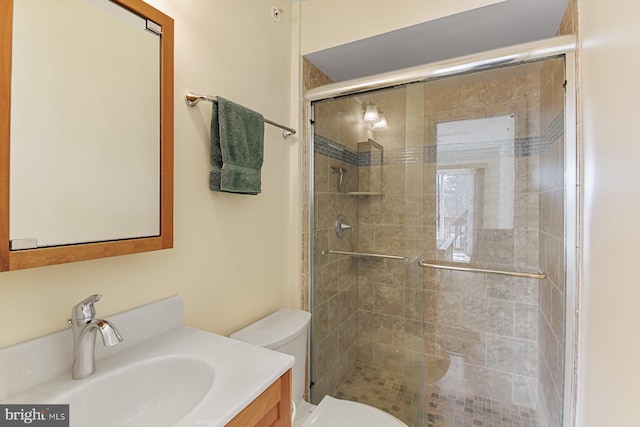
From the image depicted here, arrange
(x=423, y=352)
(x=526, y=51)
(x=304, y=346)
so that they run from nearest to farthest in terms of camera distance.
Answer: (x=526, y=51)
(x=304, y=346)
(x=423, y=352)

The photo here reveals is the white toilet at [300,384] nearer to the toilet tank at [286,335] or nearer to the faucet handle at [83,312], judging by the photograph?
the toilet tank at [286,335]

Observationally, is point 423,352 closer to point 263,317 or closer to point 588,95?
point 263,317

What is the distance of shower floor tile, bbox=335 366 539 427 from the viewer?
1.79 metres

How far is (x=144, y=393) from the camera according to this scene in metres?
0.81

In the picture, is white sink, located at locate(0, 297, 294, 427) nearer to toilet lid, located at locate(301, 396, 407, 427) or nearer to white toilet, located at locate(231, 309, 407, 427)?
white toilet, located at locate(231, 309, 407, 427)

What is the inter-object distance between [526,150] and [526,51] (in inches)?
31.7

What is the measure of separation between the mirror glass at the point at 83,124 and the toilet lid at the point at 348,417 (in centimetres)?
108

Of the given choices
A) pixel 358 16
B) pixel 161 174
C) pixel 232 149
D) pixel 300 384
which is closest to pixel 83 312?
pixel 161 174

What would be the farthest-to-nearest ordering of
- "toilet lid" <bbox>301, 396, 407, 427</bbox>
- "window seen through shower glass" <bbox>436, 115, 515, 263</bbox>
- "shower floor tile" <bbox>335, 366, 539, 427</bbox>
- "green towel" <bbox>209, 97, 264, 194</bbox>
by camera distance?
"window seen through shower glass" <bbox>436, 115, 515, 263</bbox> < "shower floor tile" <bbox>335, 366, 539, 427</bbox> < "toilet lid" <bbox>301, 396, 407, 427</bbox> < "green towel" <bbox>209, 97, 264, 194</bbox>

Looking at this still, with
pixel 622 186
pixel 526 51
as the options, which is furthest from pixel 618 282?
pixel 526 51

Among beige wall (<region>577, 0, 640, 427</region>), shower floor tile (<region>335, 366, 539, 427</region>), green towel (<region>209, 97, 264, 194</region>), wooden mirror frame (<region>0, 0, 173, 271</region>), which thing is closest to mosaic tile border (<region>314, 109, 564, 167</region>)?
green towel (<region>209, 97, 264, 194</region>)

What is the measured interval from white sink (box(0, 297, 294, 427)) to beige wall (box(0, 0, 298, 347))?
66mm

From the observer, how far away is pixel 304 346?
4.62ft

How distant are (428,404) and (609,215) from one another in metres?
1.66
